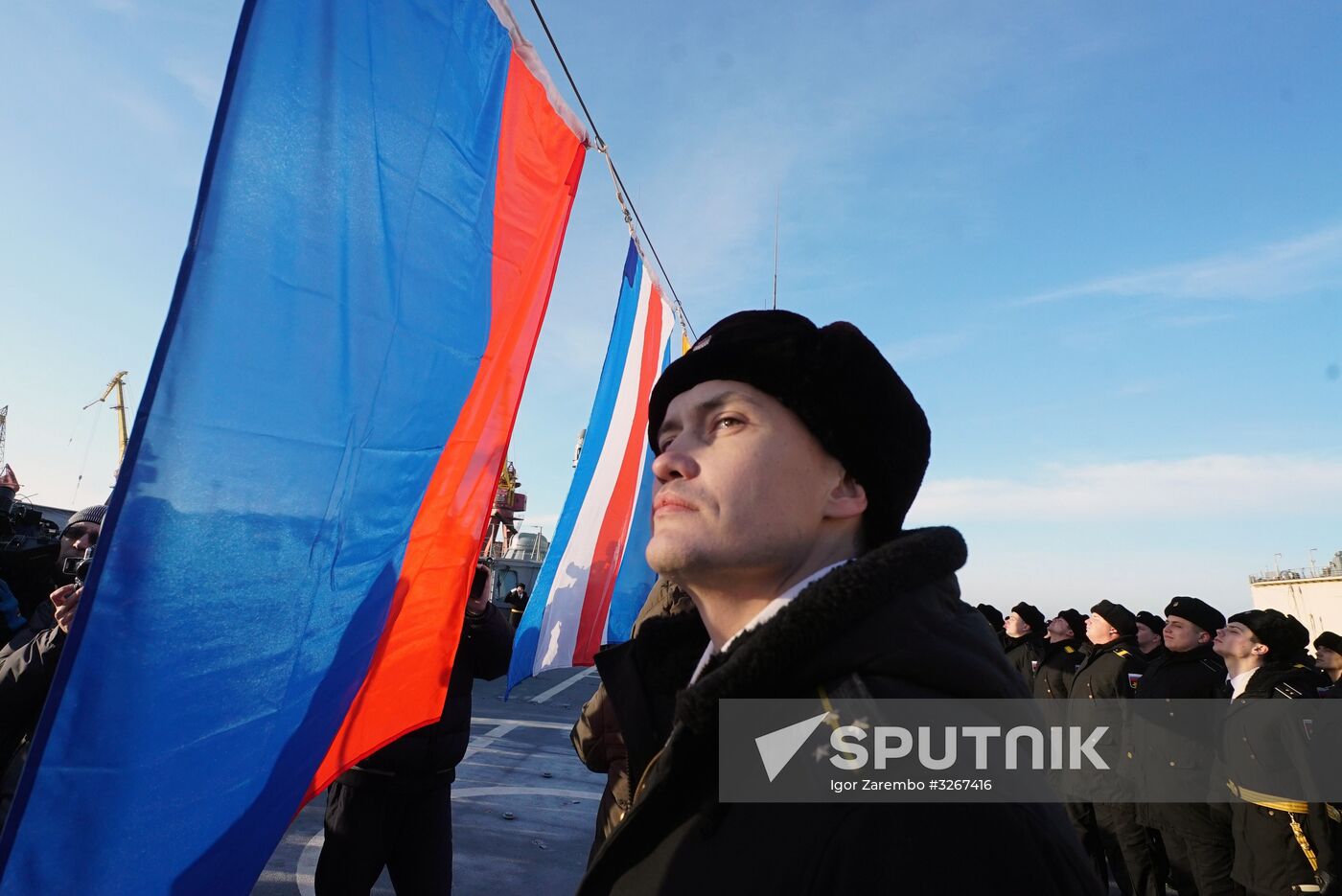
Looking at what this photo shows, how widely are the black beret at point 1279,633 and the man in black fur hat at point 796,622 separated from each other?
17.1 ft

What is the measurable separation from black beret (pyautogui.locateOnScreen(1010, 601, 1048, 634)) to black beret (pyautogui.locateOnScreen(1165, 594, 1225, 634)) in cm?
391

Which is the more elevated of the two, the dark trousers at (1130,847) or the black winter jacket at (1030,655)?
the black winter jacket at (1030,655)

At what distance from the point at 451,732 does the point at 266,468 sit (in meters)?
2.05

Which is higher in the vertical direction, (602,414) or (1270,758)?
(602,414)

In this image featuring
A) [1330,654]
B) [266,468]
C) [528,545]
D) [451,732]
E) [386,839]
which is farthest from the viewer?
[528,545]

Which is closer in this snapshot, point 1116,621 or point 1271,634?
point 1271,634

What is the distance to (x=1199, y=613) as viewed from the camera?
6.21m

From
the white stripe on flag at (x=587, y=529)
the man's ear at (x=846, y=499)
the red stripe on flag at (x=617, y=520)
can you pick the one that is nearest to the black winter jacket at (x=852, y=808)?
the man's ear at (x=846, y=499)

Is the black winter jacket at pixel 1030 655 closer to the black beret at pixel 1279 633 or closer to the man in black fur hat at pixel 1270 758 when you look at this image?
the man in black fur hat at pixel 1270 758

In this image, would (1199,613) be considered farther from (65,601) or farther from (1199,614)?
(65,601)

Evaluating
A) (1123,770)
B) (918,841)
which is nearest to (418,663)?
(918,841)

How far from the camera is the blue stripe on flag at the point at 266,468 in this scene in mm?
1522

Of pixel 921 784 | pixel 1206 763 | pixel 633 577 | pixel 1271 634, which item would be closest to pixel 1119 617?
pixel 1206 763

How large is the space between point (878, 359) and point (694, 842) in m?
0.94
